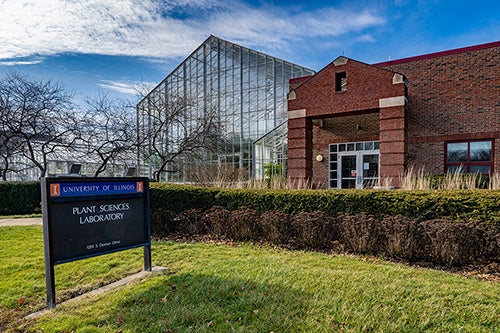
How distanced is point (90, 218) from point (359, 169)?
476 inches

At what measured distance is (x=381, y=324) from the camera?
2867 mm

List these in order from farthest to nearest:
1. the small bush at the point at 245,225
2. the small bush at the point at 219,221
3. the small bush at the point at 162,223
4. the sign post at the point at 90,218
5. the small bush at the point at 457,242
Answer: the small bush at the point at 162,223
the small bush at the point at 219,221
the small bush at the point at 245,225
the small bush at the point at 457,242
the sign post at the point at 90,218

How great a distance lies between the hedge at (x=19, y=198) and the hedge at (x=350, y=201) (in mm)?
6973

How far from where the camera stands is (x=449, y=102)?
1162cm

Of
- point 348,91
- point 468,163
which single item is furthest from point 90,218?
point 468,163

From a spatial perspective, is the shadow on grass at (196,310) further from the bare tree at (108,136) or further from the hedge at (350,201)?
the bare tree at (108,136)

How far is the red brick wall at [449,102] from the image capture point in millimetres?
10930

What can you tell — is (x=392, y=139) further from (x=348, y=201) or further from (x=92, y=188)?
(x=92, y=188)

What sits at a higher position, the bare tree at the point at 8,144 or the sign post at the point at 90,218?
the bare tree at the point at 8,144

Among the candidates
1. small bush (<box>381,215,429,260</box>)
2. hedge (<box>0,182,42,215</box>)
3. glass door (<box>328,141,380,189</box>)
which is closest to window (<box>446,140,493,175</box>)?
glass door (<box>328,141,380,189</box>)

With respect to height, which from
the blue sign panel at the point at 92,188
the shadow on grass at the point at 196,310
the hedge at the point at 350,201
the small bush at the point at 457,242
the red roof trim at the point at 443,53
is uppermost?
the red roof trim at the point at 443,53

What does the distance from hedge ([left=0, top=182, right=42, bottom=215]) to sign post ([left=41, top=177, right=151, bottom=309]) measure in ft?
32.1

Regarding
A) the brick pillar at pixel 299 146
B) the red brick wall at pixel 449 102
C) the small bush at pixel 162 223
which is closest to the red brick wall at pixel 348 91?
the brick pillar at pixel 299 146

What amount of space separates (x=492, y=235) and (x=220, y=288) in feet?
14.5
